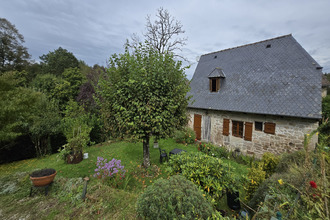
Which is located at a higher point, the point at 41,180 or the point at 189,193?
the point at 189,193

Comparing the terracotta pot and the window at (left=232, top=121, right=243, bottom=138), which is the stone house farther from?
the terracotta pot

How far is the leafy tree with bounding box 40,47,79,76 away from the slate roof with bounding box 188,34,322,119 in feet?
85.4

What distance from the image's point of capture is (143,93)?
486 centimetres

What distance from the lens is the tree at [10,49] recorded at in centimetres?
1620

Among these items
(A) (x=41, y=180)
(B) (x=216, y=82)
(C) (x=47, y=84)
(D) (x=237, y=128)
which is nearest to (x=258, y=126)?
(D) (x=237, y=128)

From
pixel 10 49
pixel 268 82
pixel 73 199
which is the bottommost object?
pixel 73 199

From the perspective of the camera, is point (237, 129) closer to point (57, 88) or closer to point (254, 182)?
point (254, 182)

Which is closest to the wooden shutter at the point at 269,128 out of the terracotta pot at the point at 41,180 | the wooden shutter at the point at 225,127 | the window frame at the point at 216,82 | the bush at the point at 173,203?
the wooden shutter at the point at 225,127

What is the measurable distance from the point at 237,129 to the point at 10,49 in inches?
1066

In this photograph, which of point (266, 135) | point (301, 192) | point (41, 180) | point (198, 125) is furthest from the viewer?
point (198, 125)

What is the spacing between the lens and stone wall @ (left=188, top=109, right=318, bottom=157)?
6.82m

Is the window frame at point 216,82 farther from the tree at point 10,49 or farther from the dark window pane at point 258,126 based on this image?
Result: the tree at point 10,49

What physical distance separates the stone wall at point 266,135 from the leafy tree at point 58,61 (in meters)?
27.6

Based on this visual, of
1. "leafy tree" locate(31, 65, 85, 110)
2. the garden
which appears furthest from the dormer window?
"leafy tree" locate(31, 65, 85, 110)
